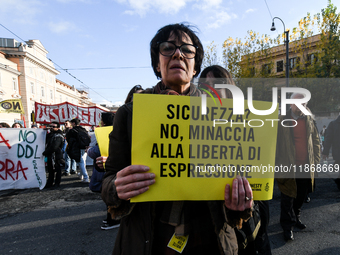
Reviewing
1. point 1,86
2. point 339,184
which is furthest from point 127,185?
point 1,86

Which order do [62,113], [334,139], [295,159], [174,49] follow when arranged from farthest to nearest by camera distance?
[62,113], [334,139], [295,159], [174,49]

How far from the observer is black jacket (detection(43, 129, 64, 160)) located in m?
5.63

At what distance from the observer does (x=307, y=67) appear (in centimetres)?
1859

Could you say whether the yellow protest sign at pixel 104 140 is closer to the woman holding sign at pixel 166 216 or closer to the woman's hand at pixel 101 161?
the woman's hand at pixel 101 161

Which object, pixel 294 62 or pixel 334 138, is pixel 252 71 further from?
pixel 334 138

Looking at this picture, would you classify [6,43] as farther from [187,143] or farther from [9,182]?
[187,143]

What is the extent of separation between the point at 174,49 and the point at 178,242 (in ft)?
3.36

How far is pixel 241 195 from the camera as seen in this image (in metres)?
0.91

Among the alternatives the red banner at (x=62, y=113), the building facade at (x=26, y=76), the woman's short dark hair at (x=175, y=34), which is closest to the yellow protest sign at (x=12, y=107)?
the red banner at (x=62, y=113)

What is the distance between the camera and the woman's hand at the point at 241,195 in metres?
0.90

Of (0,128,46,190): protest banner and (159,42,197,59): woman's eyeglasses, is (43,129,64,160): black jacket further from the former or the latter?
(159,42,197,59): woman's eyeglasses

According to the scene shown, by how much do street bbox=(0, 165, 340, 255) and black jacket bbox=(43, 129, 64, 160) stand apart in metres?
1.11

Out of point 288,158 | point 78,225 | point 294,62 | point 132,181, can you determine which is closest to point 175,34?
point 132,181

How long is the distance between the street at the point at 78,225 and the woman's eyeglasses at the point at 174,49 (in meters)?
2.83
